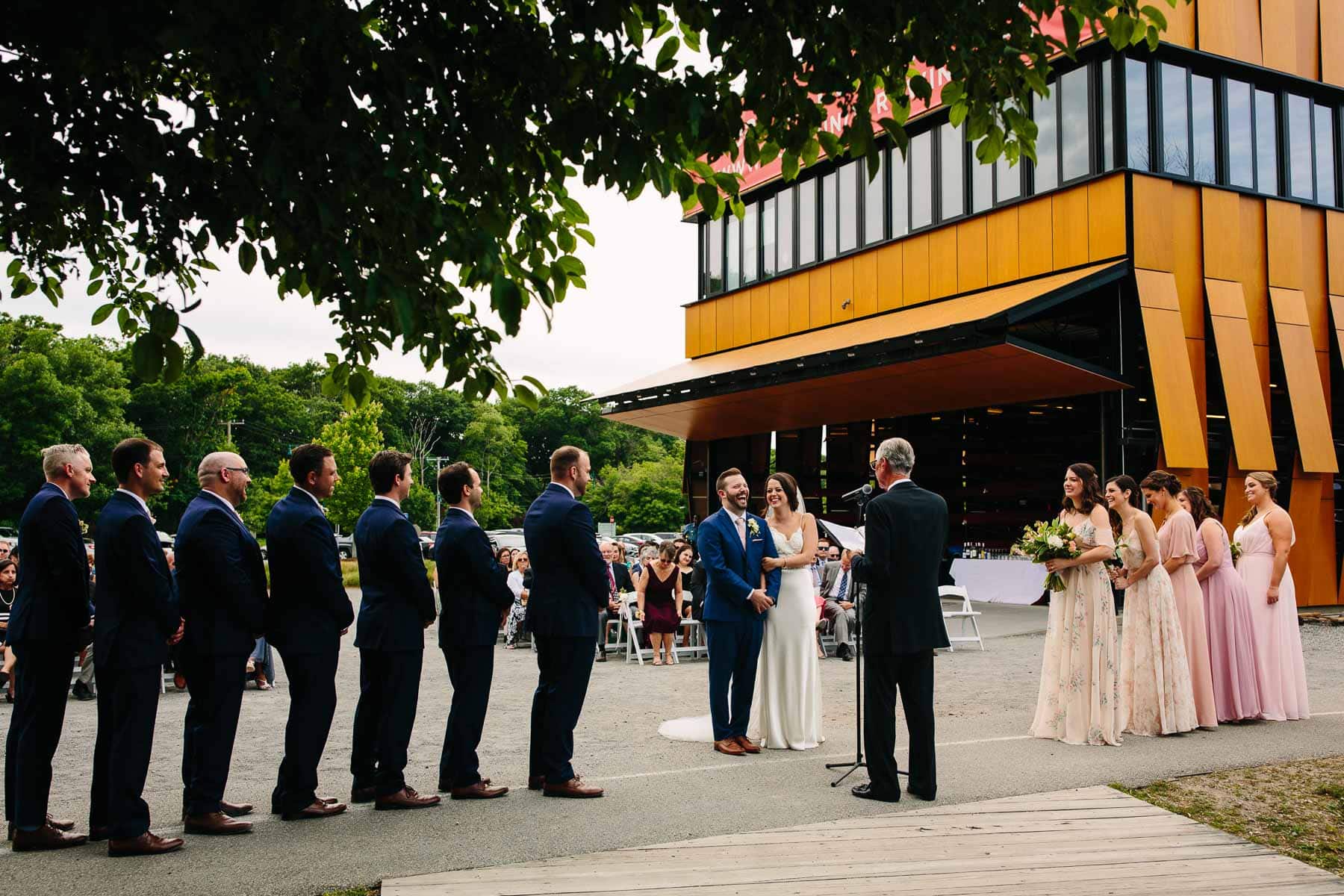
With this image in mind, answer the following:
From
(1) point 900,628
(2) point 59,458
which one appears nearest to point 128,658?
(2) point 59,458

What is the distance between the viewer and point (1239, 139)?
68.3 ft

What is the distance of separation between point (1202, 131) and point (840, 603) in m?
11.9

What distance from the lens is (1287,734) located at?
8.61 meters

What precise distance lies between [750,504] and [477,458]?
6796cm

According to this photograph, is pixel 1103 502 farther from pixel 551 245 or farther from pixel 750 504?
pixel 750 504

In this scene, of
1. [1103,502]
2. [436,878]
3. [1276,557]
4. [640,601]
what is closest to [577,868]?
[436,878]

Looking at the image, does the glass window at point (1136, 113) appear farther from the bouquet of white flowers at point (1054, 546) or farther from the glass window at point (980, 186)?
the bouquet of white flowers at point (1054, 546)

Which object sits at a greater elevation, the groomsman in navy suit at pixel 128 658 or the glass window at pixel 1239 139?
the glass window at pixel 1239 139

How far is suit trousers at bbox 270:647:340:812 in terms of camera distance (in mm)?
6145

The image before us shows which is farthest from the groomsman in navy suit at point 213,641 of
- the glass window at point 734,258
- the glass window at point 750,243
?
the glass window at point 734,258

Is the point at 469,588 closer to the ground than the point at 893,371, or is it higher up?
closer to the ground

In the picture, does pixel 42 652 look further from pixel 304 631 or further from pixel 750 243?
pixel 750 243

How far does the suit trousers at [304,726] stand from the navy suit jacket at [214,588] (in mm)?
330

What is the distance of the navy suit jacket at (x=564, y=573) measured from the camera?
675cm
